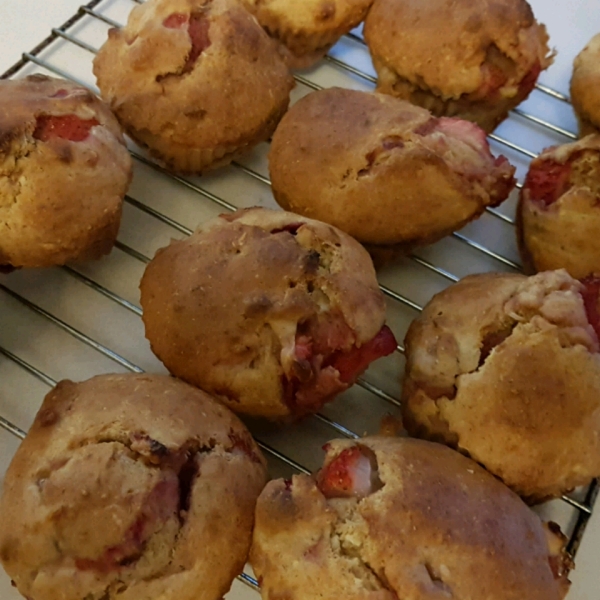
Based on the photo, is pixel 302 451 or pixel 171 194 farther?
pixel 171 194

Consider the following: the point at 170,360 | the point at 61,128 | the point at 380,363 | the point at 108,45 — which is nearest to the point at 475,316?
the point at 380,363

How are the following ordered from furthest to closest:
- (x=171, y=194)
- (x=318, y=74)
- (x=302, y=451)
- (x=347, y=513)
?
(x=318, y=74)
(x=171, y=194)
(x=302, y=451)
(x=347, y=513)

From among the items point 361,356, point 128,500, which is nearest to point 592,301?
point 361,356

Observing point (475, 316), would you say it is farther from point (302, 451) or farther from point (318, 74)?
point (318, 74)

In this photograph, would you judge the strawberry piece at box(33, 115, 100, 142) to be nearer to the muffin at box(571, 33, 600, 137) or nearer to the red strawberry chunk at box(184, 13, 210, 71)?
the red strawberry chunk at box(184, 13, 210, 71)

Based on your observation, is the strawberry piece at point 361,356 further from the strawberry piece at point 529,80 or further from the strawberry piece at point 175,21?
the strawberry piece at point 175,21
